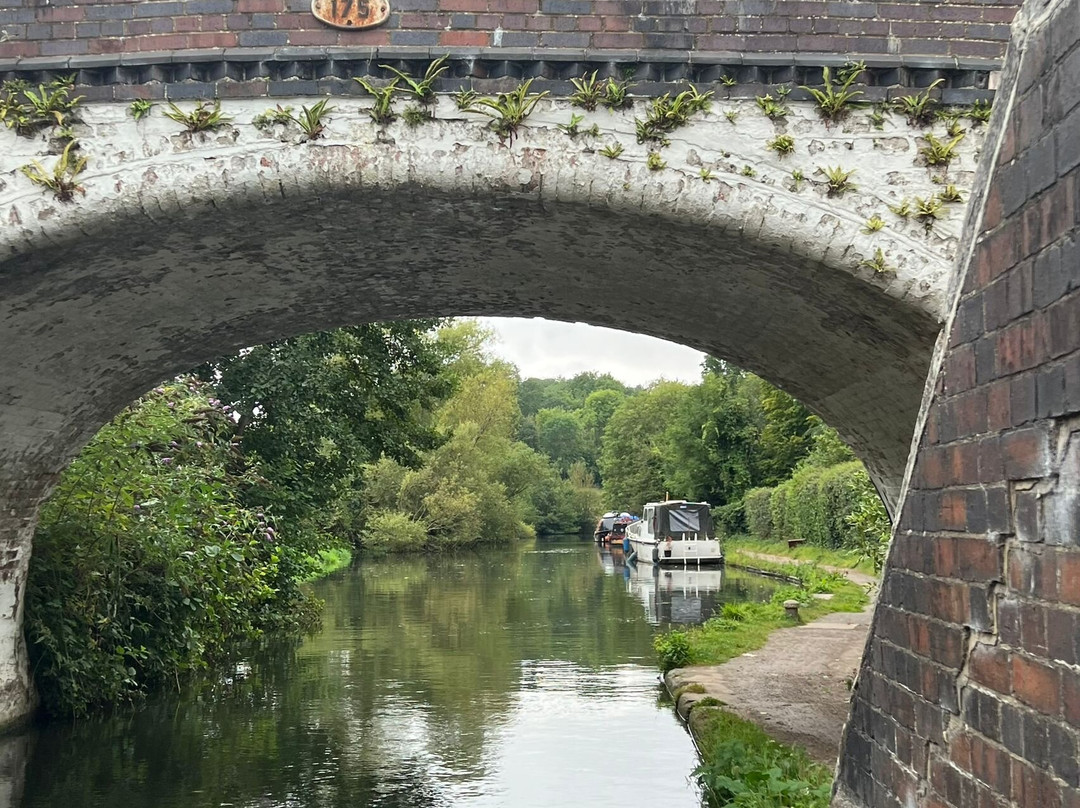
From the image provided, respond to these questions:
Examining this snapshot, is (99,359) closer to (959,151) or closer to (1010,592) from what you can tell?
(959,151)

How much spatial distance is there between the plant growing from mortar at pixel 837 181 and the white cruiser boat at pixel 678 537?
82.9ft

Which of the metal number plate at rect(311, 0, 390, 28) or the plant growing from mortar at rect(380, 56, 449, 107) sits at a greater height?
the metal number plate at rect(311, 0, 390, 28)

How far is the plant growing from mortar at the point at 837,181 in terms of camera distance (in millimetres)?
4797

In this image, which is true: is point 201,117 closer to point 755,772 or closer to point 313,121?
point 313,121

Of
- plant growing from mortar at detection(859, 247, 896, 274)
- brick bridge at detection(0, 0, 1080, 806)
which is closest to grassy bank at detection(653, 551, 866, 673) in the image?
brick bridge at detection(0, 0, 1080, 806)

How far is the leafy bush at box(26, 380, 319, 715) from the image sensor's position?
28.4 ft

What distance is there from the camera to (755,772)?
6238 mm

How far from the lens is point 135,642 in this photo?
957 centimetres

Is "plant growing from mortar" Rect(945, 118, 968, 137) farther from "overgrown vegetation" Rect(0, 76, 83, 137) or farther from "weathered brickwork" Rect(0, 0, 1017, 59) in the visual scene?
"overgrown vegetation" Rect(0, 76, 83, 137)

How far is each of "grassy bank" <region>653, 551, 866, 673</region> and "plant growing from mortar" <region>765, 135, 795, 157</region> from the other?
7.06 m

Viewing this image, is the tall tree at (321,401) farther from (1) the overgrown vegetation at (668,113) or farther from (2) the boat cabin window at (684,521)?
(2) the boat cabin window at (684,521)

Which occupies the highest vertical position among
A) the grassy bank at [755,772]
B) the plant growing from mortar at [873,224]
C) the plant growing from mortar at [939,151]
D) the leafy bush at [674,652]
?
the plant growing from mortar at [939,151]

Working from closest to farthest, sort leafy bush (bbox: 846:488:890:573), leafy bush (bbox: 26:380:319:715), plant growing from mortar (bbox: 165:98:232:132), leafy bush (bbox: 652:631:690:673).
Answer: plant growing from mortar (bbox: 165:98:232:132)
leafy bush (bbox: 26:380:319:715)
leafy bush (bbox: 846:488:890:573)
leafy bush (bbox: 652:631:690:673)

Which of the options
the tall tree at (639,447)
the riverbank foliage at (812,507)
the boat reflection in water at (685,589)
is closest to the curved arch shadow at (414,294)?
the boat reflection in water at (685,589)
